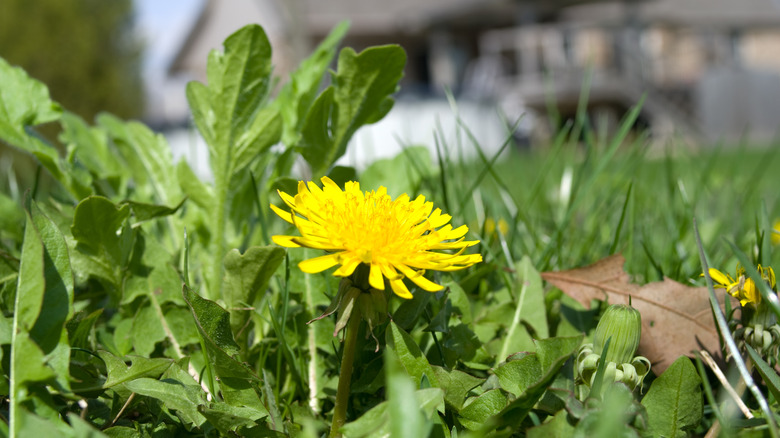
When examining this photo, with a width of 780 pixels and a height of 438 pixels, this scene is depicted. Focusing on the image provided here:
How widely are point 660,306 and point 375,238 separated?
1.64 feet

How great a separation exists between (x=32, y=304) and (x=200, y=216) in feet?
1.91

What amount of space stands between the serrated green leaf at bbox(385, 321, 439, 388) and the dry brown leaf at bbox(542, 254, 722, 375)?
32cm

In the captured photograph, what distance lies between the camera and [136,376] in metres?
0.75

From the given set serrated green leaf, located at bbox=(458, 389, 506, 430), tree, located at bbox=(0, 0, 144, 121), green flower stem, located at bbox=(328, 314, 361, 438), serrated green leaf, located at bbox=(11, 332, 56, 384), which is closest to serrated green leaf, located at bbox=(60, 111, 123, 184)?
serrated green leaf, located at bbox=(11, 332, 56, 384)

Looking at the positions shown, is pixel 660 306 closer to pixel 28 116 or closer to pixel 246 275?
pixel 246 275

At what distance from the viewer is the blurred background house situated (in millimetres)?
18172

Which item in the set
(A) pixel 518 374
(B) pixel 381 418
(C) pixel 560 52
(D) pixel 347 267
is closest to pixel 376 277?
(D) pixel 347 267

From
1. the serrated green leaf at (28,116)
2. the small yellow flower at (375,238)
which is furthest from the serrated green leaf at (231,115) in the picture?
the small yellow flower at (375,238)

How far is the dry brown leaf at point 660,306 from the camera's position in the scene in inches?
35.8

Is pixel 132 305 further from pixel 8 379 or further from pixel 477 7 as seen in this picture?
pixel 477 7

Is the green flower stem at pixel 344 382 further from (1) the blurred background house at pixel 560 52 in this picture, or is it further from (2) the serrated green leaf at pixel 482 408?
(1) the blurred background house at pixel 560 52

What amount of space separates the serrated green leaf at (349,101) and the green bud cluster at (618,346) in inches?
20.9

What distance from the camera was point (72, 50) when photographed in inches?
519

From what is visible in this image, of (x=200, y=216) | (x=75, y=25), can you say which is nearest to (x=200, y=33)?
(x=75, y=25)
